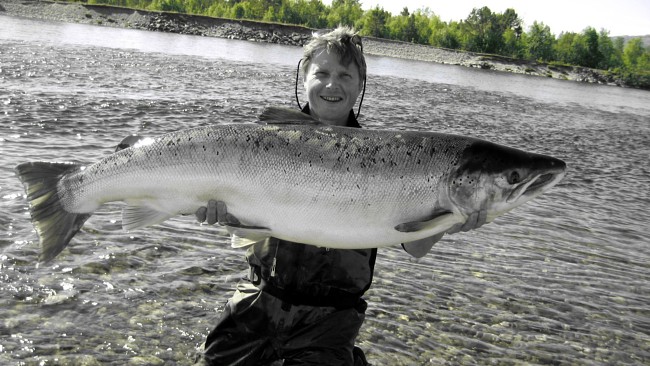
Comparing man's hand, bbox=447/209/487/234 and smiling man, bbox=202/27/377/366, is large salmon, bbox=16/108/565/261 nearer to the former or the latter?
man's hand, bbox=447/209/487/234

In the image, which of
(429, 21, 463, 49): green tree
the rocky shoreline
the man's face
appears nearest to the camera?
the man's face

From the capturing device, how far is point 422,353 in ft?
18.1

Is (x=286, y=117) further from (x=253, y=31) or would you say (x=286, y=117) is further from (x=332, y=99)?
(x=253, y=31)

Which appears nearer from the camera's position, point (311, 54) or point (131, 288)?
point (311, 54)

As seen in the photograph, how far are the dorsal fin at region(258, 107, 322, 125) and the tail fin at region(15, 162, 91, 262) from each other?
51.4 inches

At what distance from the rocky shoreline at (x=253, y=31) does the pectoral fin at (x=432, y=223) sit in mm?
81207

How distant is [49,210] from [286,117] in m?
1.65

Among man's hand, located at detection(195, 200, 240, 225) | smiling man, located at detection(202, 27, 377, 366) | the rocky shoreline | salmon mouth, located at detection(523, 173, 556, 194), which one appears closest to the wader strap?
smiling man, located at detection(202, 27, 377, 366)

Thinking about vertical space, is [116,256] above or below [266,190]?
below

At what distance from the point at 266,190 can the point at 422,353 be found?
255cm

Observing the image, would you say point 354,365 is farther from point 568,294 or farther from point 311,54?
point 568,294

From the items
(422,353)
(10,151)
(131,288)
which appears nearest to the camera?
(422,353)

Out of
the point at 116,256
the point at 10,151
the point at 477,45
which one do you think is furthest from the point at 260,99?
the point at 477,45

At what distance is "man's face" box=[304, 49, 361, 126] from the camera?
4.49 meters
